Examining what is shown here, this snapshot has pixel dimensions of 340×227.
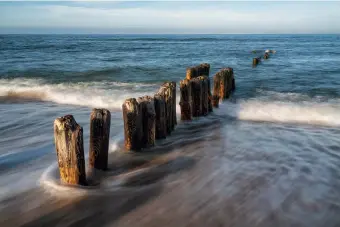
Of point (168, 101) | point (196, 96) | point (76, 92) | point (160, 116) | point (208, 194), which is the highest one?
point (168, 101)

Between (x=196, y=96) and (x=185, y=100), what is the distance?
47 cm


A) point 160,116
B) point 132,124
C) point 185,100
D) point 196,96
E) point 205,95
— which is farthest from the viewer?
point 205,95

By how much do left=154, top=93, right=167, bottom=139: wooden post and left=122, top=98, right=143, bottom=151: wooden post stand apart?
27.9 inches

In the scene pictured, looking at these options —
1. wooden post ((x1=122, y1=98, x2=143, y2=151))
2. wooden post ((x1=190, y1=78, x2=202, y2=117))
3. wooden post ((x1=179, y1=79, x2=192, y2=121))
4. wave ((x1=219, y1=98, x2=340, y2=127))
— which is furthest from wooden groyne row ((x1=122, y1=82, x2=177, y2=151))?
wave ((x1=219, y1=98, x2=340, y2=127))

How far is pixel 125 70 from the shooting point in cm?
2234

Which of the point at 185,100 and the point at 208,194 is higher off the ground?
the point at 185,100

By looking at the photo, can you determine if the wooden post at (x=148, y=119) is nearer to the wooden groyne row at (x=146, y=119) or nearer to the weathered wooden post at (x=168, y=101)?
the wooden groyne row at (x=146, y=119)

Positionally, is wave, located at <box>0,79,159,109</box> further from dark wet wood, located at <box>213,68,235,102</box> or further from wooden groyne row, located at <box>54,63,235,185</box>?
wooden groyne row, located at <box>54,63,235,185</box>

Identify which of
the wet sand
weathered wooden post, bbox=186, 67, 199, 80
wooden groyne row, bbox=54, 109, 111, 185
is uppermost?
weathered wooden post, bbox=186, 67, 199, 80

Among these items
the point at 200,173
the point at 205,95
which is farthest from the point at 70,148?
the point at 205,95

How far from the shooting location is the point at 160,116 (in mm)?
7105

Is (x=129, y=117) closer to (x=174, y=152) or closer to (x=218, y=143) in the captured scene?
(x=174, y=152)

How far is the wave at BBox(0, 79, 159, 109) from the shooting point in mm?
12716

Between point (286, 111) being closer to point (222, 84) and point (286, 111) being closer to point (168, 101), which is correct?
point (222, 84)
